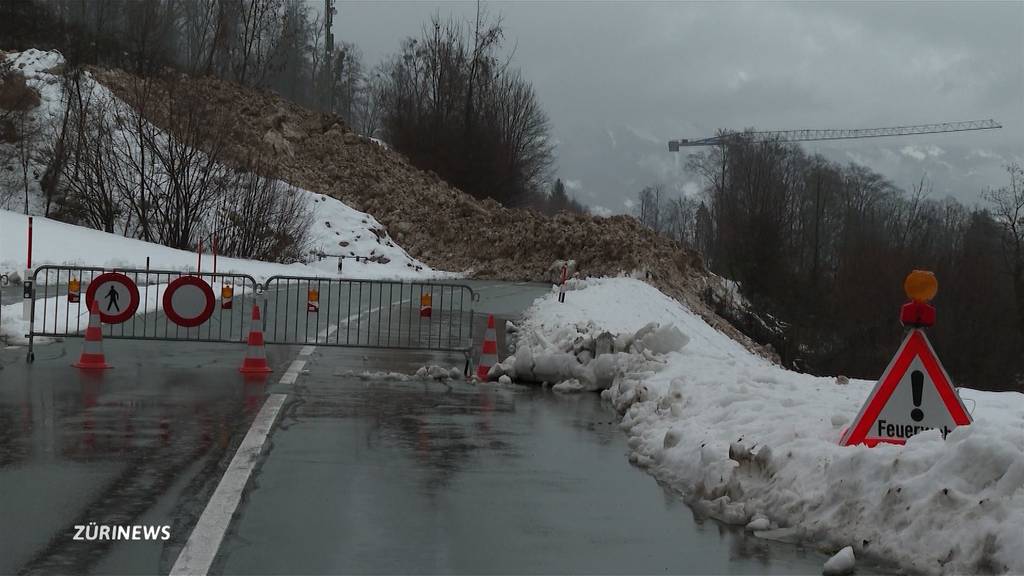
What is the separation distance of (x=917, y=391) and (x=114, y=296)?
9822mm

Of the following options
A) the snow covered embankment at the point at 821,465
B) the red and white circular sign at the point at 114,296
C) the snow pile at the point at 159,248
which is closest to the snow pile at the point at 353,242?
the snow pile at the point at 159,248

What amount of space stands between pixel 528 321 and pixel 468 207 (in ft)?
134

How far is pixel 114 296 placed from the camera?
13844 mm

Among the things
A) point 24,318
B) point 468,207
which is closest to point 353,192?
point 468,207

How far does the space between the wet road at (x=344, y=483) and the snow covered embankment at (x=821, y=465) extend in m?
0.30

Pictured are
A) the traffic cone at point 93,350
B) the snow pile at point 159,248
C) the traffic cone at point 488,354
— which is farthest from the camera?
the snow pile at point 159,248

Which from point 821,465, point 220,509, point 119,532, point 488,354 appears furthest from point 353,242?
point 119,532

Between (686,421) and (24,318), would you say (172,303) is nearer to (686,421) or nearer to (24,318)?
(24,318)

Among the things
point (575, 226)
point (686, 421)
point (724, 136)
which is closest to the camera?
point (686, 421)

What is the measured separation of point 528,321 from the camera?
22.8 meters

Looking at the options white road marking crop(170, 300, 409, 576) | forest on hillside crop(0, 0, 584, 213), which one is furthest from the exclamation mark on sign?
forest on hillside crop(0, 0, 584, 213)

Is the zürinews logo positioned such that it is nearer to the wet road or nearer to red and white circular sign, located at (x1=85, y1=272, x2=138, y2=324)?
the wet road

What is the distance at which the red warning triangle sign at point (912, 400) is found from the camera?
759 centimetres

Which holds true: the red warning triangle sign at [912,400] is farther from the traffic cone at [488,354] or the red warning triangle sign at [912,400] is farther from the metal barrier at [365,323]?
the metal barrier at [365,323]
